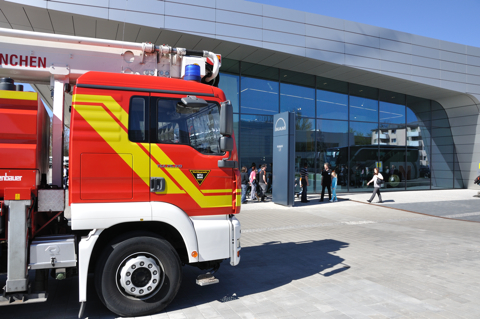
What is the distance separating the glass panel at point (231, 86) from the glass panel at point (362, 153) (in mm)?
7037

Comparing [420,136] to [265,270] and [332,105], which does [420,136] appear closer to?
[332,105]

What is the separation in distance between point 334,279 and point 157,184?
310 centimetres

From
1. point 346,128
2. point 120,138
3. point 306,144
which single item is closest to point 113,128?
point 120,138

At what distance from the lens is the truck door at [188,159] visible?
13.0 ft

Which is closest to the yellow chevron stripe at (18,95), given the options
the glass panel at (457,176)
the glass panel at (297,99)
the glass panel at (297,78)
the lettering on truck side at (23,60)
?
the lettering on truck side at (23,60)

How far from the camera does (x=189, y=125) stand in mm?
4113

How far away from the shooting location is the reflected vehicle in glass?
19.0m

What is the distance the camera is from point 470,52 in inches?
767

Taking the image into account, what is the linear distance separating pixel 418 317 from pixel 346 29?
15064 millimetres

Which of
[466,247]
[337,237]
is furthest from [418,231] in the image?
[337,237]

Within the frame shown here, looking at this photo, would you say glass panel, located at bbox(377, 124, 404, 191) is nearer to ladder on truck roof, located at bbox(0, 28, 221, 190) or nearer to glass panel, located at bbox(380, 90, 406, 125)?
glass panel, located at bbox(380, 90, 406, 125)

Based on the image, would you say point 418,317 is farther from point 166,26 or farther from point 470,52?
point 470,52

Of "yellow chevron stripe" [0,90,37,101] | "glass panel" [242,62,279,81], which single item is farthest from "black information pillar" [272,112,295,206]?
"yellow chevron stripe" [0,90,37,101]

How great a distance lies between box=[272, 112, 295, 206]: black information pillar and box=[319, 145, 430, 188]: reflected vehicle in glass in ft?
17.7
